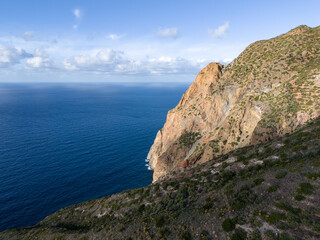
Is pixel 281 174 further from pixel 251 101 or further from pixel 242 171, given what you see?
pixel 251 101

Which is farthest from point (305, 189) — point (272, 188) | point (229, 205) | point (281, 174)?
point (229, 205)

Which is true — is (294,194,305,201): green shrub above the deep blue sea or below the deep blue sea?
above

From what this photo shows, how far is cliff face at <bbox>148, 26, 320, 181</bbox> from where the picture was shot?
1558 inches

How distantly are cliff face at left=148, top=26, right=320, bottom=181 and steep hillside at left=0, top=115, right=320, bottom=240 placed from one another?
9981mm

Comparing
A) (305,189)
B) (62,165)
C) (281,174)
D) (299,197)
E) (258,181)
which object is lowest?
(62,165)

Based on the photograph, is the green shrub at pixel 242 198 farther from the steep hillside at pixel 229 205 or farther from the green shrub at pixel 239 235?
the green shrub at pixel 239 235

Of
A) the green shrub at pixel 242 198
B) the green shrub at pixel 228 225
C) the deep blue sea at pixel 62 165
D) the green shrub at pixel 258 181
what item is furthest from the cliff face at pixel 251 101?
the green shrub at pixel 228 225

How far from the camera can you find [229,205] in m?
20.3

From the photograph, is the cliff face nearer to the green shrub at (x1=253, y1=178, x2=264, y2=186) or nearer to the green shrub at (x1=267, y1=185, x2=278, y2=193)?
the green shrub at (x1=253, y1=178, x2=264, y2=186)

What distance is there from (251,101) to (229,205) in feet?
115

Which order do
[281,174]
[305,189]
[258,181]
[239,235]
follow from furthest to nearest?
[258,181], [281,174], [305,189], [239,235]

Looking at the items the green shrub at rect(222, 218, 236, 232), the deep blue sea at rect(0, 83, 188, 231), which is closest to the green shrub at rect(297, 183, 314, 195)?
the green shrub at rect(222, 218, 236, 232)

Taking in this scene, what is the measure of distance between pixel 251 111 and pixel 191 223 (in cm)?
3528

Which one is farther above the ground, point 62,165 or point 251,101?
point 251,101
